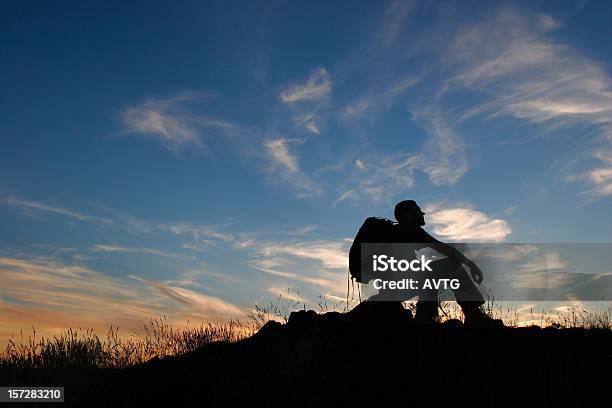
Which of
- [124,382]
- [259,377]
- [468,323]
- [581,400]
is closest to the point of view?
[581,400]

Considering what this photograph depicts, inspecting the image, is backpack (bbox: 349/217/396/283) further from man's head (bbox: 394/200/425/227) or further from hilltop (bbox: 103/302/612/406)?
hilltop (bbox: 103/302/612/406)

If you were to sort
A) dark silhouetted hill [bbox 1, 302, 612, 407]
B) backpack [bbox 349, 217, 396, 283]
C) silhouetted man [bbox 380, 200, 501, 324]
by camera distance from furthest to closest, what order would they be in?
backpack [bbox 349, 217, 396, 283], silhouetted man [bbox 380, 200, 501, 324], dark silhouetted hill [bbox 1, 302, 612, 407]

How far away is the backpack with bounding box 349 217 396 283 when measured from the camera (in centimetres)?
988

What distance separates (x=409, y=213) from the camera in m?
9.95

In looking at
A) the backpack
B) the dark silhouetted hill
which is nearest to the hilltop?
the dark silhouetted hill

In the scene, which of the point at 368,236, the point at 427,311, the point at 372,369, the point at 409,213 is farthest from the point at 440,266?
the point at 372,369

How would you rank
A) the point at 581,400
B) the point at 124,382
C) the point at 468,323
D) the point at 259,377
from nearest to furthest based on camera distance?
the point at 581,400 < the point at 259,377 < the point at 124,382 < the point at 468,323

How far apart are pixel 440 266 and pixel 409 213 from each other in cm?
105

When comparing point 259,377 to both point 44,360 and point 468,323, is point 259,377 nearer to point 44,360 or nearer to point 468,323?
point 468,323

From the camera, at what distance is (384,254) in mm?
9875

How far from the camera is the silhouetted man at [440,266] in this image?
31.0 ft

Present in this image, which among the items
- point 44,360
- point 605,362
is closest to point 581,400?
point 605,362

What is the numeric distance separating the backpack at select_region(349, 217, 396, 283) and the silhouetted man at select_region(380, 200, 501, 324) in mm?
161

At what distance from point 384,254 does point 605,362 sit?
12.6 ft
